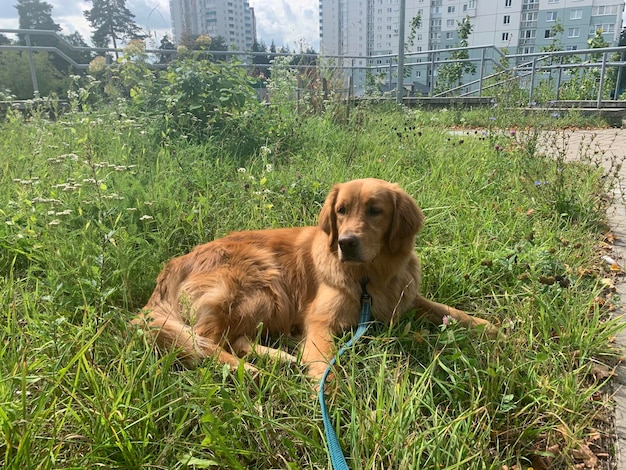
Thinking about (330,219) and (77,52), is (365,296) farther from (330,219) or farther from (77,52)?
(77,52)

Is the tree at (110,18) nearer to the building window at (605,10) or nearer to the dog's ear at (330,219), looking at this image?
the dog's ear at (330,219)

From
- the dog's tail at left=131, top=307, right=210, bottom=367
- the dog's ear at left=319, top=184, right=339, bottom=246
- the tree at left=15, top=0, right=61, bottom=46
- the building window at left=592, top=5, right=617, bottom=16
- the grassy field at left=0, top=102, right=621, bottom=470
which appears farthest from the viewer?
the building window at left=592, top=5, right=617, bottom=16

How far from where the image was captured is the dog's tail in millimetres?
1879

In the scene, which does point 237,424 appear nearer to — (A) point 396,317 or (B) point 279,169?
(A) point 396,317

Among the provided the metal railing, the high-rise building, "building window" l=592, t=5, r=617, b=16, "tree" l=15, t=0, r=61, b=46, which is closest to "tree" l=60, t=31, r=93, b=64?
"tree" l=15, t=0, r=61, b=46

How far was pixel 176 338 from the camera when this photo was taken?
75.8 inches

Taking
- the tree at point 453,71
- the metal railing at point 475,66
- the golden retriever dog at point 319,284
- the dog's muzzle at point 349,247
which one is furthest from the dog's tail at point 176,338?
the tree at point 453,71

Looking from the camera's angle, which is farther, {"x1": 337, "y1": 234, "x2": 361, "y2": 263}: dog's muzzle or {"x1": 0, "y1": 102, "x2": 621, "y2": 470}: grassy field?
{"x1": 337, "y1": 234, "x2": 361, "y2": 263}: dog's muzzle

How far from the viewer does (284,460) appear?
140 centimetres

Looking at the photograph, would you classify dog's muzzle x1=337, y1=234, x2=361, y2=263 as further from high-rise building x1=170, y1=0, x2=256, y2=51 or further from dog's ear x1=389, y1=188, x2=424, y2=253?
high-rise building x1=170, y1=0, x2=256, y2=51

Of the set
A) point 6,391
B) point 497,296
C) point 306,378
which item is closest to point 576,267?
point 497,296

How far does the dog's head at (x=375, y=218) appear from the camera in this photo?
224 centimetres

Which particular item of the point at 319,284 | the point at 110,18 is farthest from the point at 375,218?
the point at 110,18

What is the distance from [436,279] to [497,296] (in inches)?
15.7
